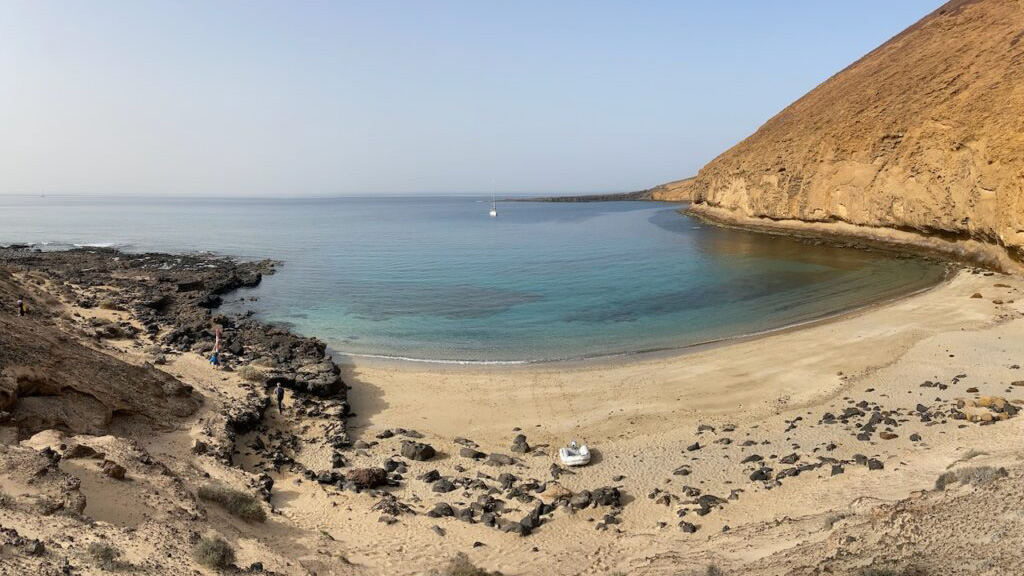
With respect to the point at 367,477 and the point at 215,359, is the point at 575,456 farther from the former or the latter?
the point at 215,359

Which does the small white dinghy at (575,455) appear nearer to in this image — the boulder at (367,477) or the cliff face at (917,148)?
the boulder at (367,477)

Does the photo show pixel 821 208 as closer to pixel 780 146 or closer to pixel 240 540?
pixel 780 146

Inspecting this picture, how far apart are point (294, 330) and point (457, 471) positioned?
15663mm

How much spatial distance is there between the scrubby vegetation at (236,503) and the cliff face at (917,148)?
34.7 meters

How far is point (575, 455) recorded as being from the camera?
40.5ft

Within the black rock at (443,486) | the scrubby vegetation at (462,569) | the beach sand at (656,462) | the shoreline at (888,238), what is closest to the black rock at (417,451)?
the beach sand at (656,462)

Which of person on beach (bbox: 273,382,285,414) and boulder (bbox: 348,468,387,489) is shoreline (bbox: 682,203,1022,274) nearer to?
boulder (bbox: 348,468,387,489)

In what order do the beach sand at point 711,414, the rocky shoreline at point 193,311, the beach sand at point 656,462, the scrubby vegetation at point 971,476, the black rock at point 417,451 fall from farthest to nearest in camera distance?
1. the rocky shoreline at point 193,311
2. the black rock at point 417,451
3. the beach sand at point 711,414
4. the scrubby vegetation at point 971,476
5. the beach sand at point 656,462

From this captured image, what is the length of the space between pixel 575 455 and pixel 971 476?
6.79m

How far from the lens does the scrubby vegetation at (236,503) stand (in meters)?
9.33

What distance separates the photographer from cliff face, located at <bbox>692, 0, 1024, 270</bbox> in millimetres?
31297

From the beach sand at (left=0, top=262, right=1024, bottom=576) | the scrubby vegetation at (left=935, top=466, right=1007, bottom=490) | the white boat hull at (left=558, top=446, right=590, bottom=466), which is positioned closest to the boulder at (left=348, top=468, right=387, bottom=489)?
the beach sand at (left=0, top=262, right=1024, bottom=576)

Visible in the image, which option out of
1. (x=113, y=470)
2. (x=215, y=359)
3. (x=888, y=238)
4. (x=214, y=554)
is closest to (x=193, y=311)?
(x=215, y=359)

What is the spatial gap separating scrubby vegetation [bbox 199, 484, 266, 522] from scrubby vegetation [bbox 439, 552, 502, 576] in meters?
3.47
